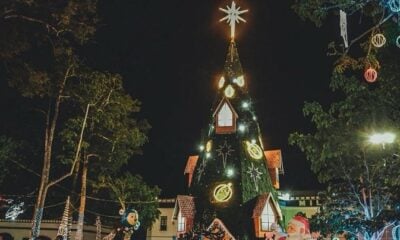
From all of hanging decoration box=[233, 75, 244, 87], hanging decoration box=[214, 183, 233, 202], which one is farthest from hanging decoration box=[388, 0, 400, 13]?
hanging decoration box=[233, 75, 244, 87]

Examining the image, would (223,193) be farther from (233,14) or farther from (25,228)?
(25,228)

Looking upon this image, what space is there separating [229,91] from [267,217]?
7.15 meters

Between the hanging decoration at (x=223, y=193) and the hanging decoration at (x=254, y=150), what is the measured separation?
83.8 inches

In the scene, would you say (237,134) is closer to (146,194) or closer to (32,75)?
(146,194)

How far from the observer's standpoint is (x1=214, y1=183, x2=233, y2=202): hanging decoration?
22.1 metres

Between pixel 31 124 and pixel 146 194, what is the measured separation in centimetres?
742

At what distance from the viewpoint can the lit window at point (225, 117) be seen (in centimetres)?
2383

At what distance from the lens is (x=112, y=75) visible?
2084 cm

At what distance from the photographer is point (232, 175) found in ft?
73.5

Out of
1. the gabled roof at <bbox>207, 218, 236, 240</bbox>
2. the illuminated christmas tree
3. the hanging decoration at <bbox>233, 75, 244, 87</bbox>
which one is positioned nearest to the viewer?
the gabled roof at <bbox>207, 218, 236, 240</bbox>

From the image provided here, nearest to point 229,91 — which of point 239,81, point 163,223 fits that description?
point 239,81

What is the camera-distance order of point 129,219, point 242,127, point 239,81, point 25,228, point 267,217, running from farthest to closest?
point 25,228 < point 239,81 < point 242,127 < point 267,217 < point 129,219

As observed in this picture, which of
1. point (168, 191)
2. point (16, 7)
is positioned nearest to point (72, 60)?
point (16, 7)

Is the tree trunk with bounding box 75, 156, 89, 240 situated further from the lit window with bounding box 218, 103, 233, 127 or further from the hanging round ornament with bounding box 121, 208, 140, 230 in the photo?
the hanging round ornament with bounding box 121, 208, 140, 230
